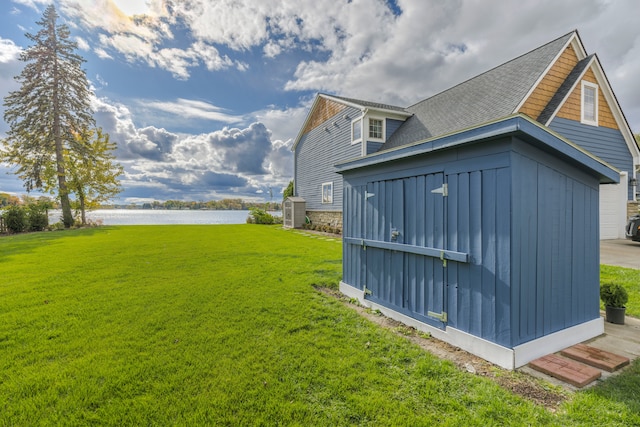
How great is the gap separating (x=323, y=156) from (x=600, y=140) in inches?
482

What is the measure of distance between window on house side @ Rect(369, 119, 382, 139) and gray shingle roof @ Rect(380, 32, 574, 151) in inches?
22.4

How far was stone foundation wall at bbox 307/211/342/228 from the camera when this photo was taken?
50.1 feet

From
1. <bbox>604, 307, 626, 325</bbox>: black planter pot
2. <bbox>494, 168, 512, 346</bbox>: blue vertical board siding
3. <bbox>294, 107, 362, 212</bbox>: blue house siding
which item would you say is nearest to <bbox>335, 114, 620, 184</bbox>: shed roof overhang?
<bbox>494, 168, 512, 346</bbox>: blue vertical board siding

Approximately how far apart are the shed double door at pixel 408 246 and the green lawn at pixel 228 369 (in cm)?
51

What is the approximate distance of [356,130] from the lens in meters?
13.7

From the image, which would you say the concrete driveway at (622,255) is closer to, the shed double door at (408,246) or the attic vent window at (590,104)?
the attic vent window at (590,104)

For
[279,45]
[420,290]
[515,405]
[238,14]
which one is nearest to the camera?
[515,405]

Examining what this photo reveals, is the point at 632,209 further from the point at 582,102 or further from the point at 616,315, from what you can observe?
the point at 616,315

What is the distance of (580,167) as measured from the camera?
3.28 m


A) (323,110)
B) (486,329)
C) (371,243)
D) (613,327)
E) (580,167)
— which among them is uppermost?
(323,110)

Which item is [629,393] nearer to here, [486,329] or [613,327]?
[486,329]

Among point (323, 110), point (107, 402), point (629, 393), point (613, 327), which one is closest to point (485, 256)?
point (629, 393)

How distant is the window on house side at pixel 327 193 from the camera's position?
16116mm

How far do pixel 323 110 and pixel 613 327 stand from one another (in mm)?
15710
